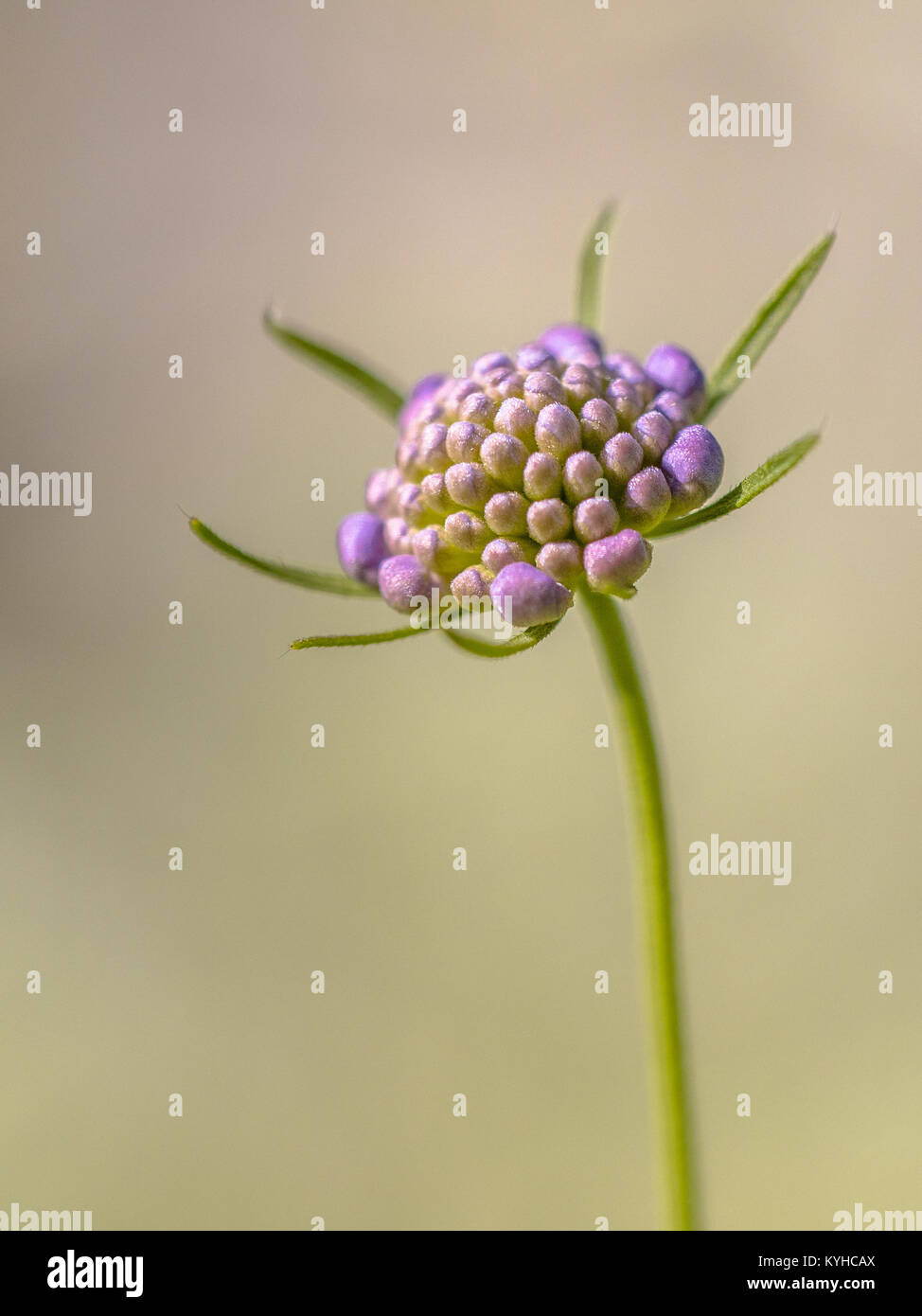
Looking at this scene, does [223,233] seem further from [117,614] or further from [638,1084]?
[638,1084]

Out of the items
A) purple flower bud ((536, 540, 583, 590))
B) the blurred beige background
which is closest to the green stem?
purple flower bud ((536, 540, 583, 590))

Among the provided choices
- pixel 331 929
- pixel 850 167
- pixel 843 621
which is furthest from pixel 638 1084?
pixel 850 167

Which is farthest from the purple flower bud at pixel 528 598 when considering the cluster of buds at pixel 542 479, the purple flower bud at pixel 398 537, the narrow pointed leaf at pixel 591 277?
the narrow pointed leaf at pixel 591 277

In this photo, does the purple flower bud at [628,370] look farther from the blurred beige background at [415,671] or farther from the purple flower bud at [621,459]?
the blurred beige background at [415,671]

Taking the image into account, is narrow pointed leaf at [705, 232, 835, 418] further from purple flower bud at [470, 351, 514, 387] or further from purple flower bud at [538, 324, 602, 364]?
purple flower bud at [470, 351, 514, 387]

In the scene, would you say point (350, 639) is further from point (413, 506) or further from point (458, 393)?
point (458, 393)
